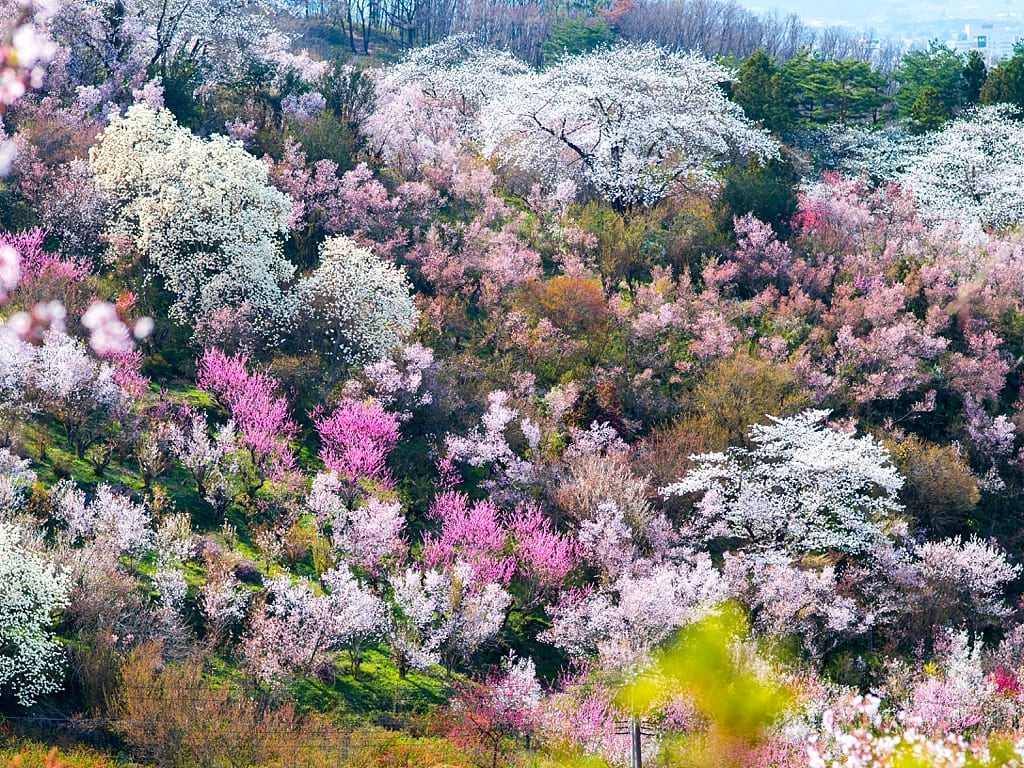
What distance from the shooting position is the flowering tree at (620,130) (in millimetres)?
47812

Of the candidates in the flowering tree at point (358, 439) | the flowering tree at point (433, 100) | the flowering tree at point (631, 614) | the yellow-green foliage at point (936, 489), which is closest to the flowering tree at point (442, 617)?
the flowering tree at point (631, 614)

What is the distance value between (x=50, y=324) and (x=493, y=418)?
1306 cm

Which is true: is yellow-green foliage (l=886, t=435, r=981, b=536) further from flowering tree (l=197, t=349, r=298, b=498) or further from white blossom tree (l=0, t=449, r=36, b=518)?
white blossom tree (l=0, t=449, r=36, b=518)

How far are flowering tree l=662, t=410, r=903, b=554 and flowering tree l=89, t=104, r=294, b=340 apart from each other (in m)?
14.6

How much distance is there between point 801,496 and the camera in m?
30.0

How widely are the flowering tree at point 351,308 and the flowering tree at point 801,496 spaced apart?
1047cm

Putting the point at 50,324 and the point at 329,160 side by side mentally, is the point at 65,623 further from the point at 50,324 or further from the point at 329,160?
the point at 329,160

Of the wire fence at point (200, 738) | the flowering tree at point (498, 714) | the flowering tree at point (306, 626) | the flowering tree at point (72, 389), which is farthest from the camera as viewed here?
the flowering tree at point (72, 389)

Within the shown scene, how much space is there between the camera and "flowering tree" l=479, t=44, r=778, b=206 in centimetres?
4781

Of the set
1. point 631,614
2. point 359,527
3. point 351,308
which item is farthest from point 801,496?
point 351,308

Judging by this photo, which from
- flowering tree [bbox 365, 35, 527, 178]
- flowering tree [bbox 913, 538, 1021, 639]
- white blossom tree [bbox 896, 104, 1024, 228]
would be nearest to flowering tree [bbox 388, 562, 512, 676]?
flowering tree [bbox 913, 538, 1021, 639]

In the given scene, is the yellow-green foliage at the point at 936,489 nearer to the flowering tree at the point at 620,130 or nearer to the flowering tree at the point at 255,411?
the flowering tree at the point at 620,130

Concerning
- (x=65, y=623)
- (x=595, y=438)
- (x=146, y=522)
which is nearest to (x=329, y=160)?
(x=595, y=438)

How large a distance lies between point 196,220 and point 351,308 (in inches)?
224
